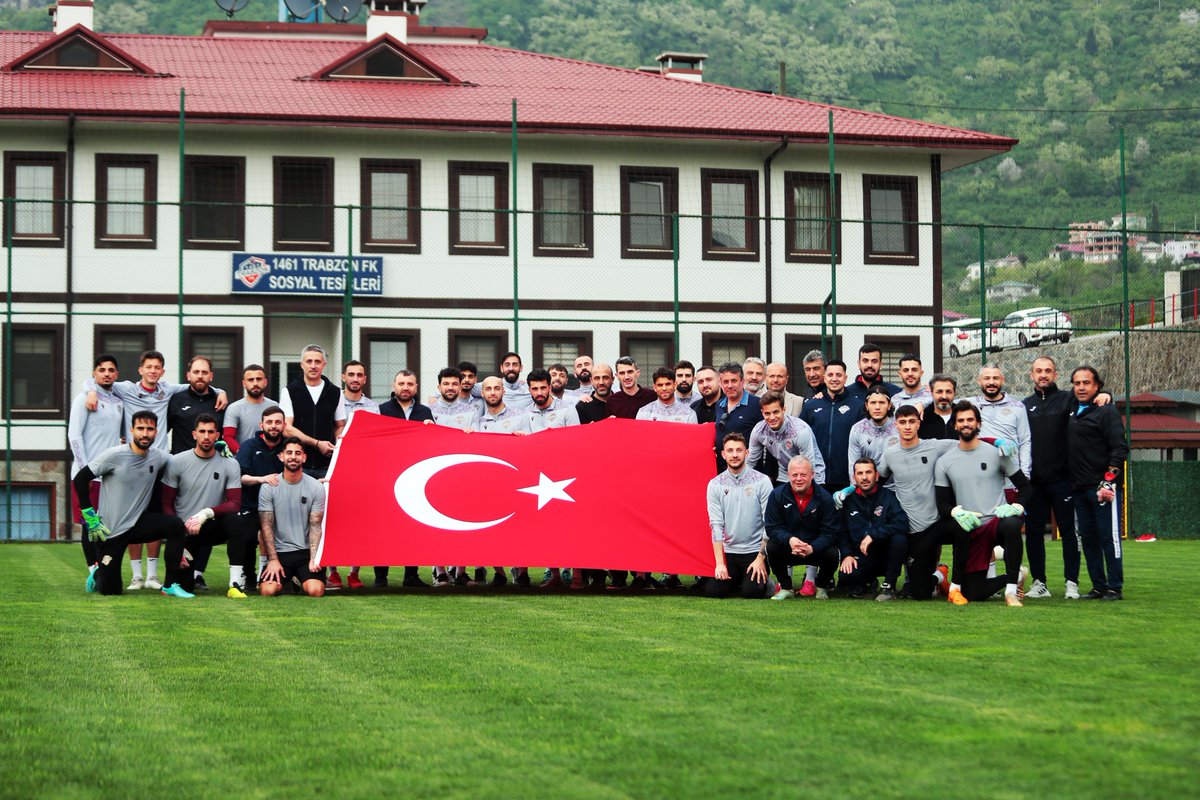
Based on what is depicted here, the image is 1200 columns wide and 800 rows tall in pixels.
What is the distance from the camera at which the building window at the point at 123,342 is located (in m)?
29.5

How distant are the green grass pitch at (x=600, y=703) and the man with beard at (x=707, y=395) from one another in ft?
10.0

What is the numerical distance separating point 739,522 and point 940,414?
196 cm

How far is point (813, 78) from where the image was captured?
79250mm

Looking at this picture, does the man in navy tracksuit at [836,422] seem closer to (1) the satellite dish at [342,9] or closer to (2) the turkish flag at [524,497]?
(2) the turkish flag at [524,497]

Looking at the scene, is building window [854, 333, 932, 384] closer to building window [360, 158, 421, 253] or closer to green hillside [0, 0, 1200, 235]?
building window [360, 158, 421, 253]

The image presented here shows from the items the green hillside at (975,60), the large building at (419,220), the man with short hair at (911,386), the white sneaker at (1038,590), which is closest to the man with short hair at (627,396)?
the man with short hair at (911,386)

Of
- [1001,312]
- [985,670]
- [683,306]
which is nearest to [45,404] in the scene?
[683,306]

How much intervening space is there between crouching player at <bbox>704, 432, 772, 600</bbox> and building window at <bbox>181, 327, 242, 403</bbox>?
18.2 m

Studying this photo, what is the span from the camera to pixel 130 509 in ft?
42.9

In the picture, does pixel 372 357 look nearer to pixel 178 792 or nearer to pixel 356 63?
pixel 356 63

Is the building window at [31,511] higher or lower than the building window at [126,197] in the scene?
lower

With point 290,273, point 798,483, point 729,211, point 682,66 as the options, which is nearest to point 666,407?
point 798,483

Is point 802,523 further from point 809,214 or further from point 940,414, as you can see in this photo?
point 809,214

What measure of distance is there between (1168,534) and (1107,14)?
70.1 m
